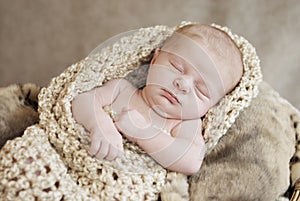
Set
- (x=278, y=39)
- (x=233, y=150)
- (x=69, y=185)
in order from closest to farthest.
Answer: (x=69, y=185), (x=233, y=150), (x=278, y=39)

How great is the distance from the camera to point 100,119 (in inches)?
36.9

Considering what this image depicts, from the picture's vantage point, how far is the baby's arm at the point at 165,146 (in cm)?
95

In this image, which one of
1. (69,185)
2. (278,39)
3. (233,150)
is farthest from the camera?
(278,39)

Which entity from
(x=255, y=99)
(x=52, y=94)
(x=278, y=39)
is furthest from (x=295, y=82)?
(x=52, y=94)

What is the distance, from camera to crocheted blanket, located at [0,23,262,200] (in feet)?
2.82

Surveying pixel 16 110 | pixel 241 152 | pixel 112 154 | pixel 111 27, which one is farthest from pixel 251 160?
pixel 111 27

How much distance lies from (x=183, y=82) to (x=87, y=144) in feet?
0.64

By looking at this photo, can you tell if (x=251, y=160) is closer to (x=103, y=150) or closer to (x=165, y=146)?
(x=165, y=146)

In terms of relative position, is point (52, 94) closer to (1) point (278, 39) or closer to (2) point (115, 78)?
(2) point (115, 78)

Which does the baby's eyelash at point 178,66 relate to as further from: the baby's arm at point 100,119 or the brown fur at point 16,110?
the brown fur at point 16,110

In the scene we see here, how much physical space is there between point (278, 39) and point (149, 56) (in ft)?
1.30

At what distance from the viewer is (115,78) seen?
1036mm

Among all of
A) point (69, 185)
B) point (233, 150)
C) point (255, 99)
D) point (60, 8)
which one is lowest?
point (69, 185)

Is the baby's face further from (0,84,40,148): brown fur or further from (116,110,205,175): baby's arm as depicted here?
(0,84,40,148): brown fur
